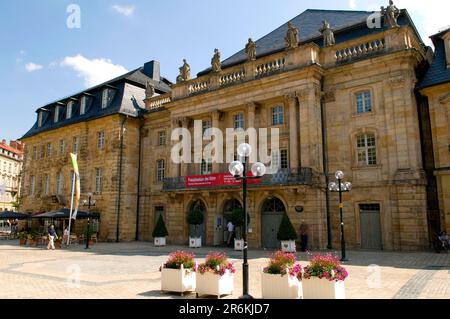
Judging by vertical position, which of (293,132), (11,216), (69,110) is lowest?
(11,216)

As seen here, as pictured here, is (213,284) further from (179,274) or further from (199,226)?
(199,226)

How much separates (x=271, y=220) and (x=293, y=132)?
5.95 meters

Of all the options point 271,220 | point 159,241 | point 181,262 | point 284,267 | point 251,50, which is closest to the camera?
point 284,267

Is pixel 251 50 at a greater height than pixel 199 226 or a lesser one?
greater


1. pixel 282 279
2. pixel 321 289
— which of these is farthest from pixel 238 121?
pixel 321 289

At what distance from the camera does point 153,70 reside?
40.8m

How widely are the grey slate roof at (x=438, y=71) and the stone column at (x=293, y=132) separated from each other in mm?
7213

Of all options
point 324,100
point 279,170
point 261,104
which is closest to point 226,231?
point 279,170

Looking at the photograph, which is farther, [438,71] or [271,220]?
[271,220]

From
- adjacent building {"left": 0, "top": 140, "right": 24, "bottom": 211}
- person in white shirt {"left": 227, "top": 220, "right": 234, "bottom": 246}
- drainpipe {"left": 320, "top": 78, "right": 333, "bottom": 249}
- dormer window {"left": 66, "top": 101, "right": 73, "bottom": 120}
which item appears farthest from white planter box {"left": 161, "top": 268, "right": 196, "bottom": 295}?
adjacent building {"left": 0, "top": 140, "right": 24, "bottom": 211}

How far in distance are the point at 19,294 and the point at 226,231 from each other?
59.0 ft

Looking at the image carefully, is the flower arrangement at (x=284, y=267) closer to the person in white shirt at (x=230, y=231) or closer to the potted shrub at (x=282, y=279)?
the potted shrub at (x=282, y=279)

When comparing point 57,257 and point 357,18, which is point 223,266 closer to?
point 57,257

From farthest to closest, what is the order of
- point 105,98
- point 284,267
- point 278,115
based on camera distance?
point 105,98, point 278,115, point 284,267
